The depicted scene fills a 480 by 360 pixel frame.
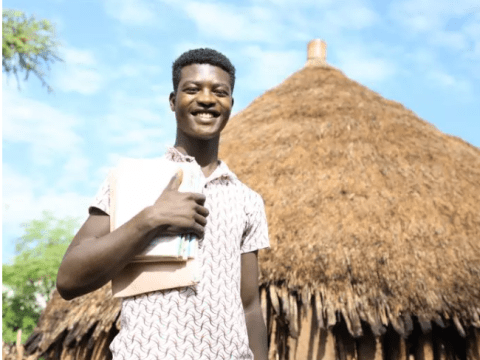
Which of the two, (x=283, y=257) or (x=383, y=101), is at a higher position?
(x=383, y=101)

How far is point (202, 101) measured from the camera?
1477 mm

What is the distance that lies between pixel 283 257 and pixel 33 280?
14.2 meters

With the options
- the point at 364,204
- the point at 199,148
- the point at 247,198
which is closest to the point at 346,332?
the point at 364,204

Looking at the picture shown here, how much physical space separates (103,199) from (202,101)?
37 centimetres

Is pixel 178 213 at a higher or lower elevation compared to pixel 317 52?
lower

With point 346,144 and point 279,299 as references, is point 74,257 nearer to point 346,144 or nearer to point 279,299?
point 279,299

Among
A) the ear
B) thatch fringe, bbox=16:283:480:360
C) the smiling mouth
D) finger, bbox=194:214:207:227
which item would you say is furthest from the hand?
thatch fringe, bbox=16:283:480:360

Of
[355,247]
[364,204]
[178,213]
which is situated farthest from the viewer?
[364,204]

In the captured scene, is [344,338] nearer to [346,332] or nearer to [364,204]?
[346,332]

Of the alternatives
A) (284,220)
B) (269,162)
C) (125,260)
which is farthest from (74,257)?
(269,162)

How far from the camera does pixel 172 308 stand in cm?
134

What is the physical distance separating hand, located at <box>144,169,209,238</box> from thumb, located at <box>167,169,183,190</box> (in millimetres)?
12

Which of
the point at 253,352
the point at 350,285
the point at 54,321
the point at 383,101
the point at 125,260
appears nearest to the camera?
the point at 125,260

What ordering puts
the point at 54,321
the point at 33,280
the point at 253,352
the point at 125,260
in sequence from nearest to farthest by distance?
the point at 125,260, the point at 253,352, the point at 54,321, the point at 33,280
